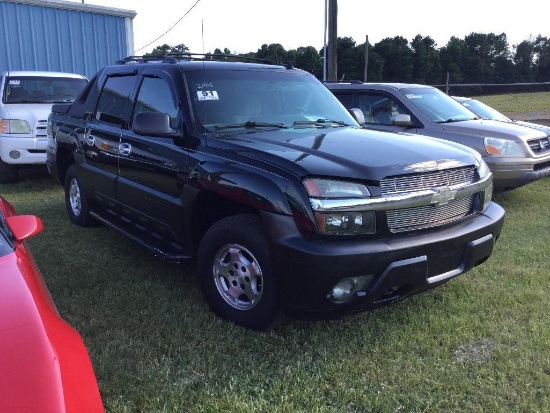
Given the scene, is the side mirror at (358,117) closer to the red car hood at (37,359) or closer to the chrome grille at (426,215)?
the chrome grille at (426,215)

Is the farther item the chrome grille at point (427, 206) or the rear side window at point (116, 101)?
the rear side window at point (116, 101)

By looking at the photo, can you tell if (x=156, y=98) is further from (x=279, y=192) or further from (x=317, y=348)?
(x=317, y=348)

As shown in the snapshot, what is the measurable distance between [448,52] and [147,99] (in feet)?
164

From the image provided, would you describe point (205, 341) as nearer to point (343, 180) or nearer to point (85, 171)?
point (343, 180)

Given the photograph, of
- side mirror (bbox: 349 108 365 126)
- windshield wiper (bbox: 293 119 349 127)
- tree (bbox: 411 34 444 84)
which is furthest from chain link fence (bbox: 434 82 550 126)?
tree (bbox: 411 34 444 84)

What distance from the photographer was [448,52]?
49.2 metres

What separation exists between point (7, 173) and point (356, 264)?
7258mm

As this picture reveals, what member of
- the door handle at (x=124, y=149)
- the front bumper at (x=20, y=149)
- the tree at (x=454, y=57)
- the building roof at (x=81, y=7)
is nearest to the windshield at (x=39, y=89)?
the front bumper at (x=20, y=149)

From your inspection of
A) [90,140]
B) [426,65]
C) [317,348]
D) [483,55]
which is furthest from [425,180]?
[483,55]

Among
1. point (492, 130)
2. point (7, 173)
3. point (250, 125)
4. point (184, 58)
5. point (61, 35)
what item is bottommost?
point (7, 173)

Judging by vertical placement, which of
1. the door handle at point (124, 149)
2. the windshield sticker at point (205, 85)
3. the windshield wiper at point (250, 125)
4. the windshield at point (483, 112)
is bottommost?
the door handle at point (124, 149)

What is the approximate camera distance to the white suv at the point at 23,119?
26.1 ft

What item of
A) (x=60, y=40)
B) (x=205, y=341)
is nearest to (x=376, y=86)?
(x=205, y=341)

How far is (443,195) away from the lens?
3.18 metres
